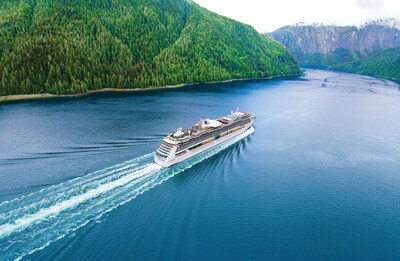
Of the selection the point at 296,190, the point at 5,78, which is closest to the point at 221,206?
the point at 296,190

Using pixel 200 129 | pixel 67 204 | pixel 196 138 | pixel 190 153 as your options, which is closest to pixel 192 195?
pixel 190 153

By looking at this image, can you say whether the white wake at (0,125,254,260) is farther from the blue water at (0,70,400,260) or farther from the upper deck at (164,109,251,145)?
the upper deck at (164,109,251,145)

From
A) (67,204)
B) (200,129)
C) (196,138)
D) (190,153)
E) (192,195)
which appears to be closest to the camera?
(67,204)

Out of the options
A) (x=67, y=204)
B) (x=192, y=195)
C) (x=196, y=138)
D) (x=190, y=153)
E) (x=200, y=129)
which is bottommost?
(x=192, y=195)

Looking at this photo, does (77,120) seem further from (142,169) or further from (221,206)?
(221,206)

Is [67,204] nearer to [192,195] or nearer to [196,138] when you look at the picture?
[192,195]
